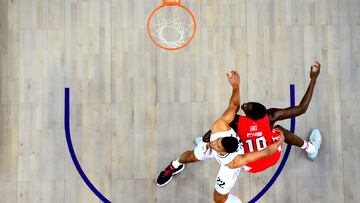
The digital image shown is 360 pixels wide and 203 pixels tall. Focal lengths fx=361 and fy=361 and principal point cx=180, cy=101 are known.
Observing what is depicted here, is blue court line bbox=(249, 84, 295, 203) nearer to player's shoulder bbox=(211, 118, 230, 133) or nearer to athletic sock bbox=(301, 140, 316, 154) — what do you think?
athletic sock bbox=(301, 140, 316, 154)

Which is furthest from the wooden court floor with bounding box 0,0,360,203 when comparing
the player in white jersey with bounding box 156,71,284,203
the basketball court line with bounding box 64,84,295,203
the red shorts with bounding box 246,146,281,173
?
the red shorts with bounding box 246,146,281,173

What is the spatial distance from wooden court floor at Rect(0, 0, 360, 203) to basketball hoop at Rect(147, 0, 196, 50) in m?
0.10

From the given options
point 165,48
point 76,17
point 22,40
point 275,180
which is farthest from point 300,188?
point 22,40

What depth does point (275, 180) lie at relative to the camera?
5.10 metres

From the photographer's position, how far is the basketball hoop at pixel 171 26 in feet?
17.2

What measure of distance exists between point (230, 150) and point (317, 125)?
7.02 ft

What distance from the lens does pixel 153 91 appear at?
5207mm

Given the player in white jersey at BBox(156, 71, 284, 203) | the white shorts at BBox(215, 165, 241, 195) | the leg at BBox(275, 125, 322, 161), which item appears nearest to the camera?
the player in white jersey at BBox(156, 71, 284, 203)

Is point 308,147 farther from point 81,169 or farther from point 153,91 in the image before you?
point 81,169

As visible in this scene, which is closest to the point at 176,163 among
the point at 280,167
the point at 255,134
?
the point at 255,134

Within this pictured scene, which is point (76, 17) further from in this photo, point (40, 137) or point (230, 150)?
point (230, 150)

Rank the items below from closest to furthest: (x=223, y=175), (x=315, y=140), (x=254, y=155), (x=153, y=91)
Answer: (x=254, y=155) → (x=223, y=175) → (x=315, y=140) → (x=153, y=91)

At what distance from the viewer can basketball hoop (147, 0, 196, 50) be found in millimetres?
5246

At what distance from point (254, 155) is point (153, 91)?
6.32 ft
